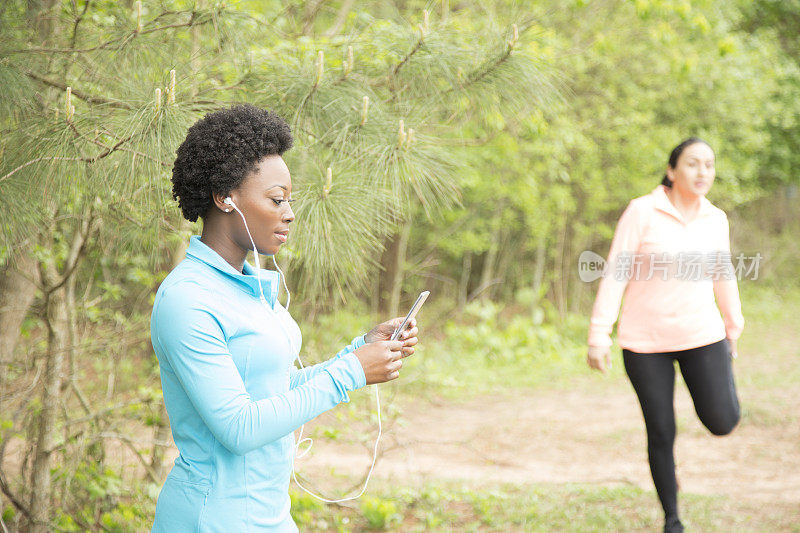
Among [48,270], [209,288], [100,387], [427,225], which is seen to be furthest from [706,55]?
[209,288]

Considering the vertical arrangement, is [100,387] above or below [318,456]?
above

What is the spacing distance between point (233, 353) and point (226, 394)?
0.12 m

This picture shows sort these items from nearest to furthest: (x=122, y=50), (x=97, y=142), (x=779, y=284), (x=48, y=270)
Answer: (x=97, y=142) → (x=122, y=50) → (x=48, y=270) → (x=779, y=284)

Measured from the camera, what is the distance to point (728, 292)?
12.4 ft

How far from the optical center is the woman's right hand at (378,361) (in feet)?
5.58

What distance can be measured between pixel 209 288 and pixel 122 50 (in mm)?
1449

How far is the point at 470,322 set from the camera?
10875 mm

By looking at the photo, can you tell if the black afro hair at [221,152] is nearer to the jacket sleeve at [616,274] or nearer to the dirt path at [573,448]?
the jacket sleeve at [616,274]

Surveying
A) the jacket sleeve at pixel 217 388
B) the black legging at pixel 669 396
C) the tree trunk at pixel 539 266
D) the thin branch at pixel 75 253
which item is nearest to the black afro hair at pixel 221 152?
the jacket sleeve at pixel 217 388

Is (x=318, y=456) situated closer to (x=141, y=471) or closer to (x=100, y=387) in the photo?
(x=141, y=471)

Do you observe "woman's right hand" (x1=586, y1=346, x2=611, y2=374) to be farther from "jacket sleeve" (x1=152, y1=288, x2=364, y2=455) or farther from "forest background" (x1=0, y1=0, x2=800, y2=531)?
"jacket sleeve" (x1=152, y1=288, x2=364, y2=455)

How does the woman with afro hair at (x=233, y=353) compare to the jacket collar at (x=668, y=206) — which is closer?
the woman with afro hair at (x=233, y=353)

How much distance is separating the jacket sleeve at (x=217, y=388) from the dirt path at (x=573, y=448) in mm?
2876

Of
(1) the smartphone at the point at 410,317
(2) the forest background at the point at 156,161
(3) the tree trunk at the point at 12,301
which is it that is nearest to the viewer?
(1) the smartphone at the point at 410,317
